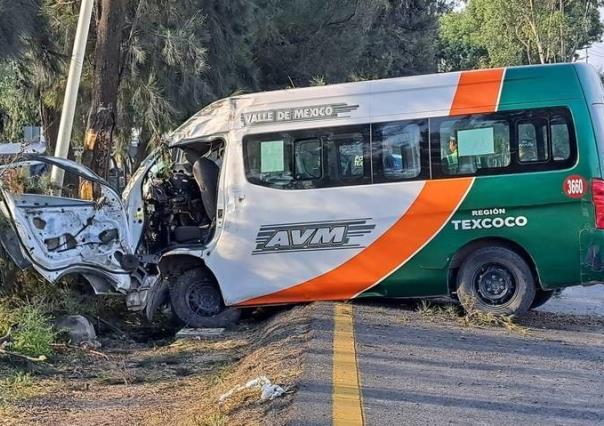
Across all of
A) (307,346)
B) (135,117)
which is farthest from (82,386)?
(135,117)

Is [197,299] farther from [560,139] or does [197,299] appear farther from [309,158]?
[560,139]

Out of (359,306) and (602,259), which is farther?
(359,306)

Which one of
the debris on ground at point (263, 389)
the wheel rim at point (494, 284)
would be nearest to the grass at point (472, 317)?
the wheel rim at point (494, 284)

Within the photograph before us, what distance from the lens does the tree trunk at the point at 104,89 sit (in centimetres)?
1237

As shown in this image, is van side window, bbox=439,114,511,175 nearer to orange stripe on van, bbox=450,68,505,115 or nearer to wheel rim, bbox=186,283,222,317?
orange stripe on van, bbox=450,68,505,115

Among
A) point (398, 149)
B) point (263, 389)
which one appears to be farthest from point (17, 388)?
point (398, 149)

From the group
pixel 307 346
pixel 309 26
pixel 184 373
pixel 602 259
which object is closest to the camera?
pixel 307 346

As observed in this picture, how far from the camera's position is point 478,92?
30.8 feet

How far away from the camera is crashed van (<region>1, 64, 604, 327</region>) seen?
920 cm

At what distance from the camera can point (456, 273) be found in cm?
972

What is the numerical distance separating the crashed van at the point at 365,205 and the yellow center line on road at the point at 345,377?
1235mm

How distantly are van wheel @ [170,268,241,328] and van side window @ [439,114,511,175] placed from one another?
10.3 ft

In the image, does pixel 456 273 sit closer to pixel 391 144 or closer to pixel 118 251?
pixel 391 144

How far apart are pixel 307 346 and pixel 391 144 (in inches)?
125
